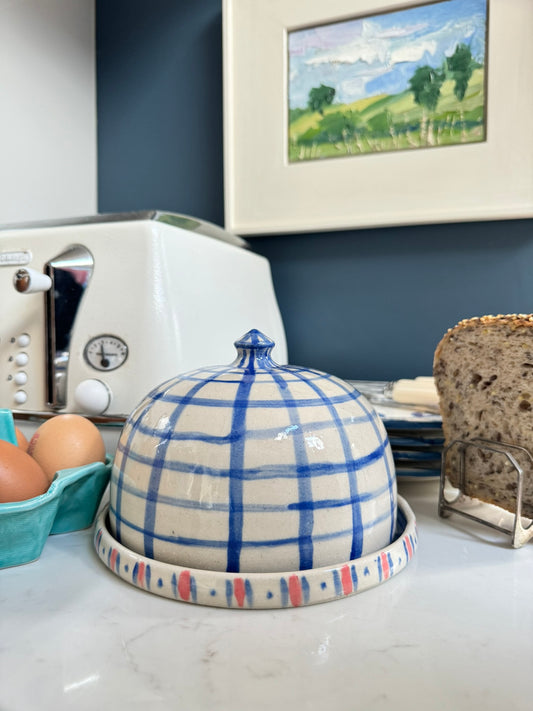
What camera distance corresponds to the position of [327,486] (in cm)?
41

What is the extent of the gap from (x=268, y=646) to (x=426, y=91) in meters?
0.98

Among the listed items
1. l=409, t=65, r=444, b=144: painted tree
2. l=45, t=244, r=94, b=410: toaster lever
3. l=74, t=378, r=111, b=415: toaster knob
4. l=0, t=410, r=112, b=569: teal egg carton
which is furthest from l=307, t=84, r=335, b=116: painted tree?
l=0, t=410, r=112, b=569: teal egg carton

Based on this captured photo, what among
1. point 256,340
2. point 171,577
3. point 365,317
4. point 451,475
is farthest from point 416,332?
point 171,577

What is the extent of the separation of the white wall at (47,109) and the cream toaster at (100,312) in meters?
0.39

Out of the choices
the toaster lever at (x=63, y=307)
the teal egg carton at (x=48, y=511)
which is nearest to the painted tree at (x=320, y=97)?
the toaster lever at (x=63, y=307)

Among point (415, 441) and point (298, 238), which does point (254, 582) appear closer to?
point (415, 441)

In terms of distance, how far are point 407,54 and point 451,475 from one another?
792 mm

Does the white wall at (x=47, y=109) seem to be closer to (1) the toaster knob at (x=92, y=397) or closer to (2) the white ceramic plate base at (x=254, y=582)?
(1) the toaster knob at (x=92, y=397)

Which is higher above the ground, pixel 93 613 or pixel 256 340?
pixel 256 340

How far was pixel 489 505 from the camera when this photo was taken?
2.10ft

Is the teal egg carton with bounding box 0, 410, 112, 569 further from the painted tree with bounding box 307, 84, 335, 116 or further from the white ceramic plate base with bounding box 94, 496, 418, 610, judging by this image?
the painted tree with bounding box 307, 84, 335, 116

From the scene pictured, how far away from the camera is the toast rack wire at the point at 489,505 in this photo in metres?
0.52

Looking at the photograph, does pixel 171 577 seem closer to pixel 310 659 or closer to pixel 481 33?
pixel 310 659

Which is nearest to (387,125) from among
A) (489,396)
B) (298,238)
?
(298,238)
